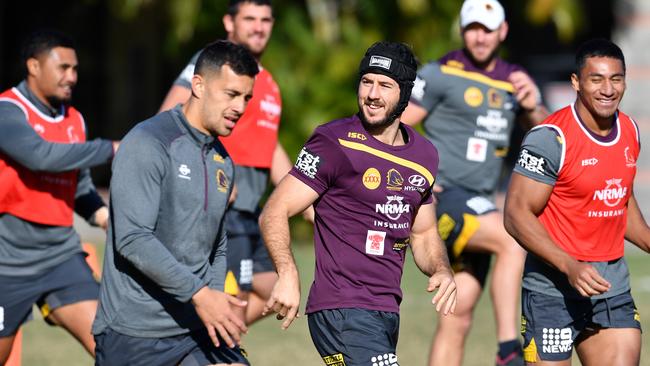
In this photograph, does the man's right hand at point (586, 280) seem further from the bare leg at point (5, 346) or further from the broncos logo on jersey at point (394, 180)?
the bare leg at point (5, 346)

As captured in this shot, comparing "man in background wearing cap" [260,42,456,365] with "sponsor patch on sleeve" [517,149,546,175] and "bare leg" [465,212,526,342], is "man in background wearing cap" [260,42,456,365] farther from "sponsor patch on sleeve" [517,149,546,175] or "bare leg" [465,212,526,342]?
"bare leg" [465,212,526,342]

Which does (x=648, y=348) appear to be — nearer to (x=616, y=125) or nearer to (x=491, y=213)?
(x=491, y=213)

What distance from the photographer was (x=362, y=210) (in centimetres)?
631

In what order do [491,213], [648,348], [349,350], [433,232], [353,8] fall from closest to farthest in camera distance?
[349,350] → [433,232] → [491,213] → [648,348] → [353,8]

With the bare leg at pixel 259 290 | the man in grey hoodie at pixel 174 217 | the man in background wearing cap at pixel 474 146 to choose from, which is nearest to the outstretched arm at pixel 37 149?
the man in grey hoodie at pixel 174 217

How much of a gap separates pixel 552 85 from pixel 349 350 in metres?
15.2

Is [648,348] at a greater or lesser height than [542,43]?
lesser

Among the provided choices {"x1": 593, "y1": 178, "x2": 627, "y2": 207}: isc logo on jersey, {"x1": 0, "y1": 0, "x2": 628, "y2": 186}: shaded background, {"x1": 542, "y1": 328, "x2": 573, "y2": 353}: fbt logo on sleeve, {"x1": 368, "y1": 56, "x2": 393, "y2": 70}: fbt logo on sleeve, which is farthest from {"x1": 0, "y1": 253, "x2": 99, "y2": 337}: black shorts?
{"x1": 0, "y1": 0, "x2": 628, "y2": 186}: shaded background

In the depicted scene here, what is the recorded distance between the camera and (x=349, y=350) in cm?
612

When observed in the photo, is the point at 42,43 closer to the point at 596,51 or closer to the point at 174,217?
the point at 174,217

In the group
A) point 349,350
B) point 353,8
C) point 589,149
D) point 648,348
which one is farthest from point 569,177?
point 353,8

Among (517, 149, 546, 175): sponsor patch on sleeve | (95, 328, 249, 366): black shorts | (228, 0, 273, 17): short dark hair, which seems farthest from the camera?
(228, 0, 273, 17): short dark hair

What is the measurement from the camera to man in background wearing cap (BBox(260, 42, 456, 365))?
Answer: 20.3ft

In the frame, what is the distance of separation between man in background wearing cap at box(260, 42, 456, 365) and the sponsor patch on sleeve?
2.08ft
